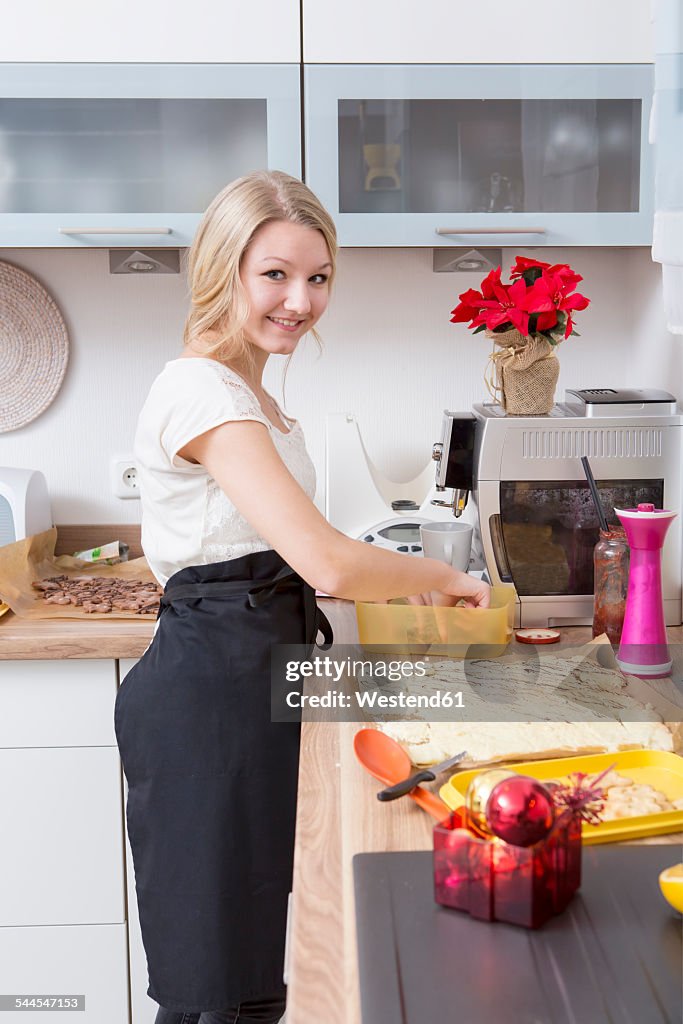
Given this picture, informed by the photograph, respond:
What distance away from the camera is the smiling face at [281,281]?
137 centimetres

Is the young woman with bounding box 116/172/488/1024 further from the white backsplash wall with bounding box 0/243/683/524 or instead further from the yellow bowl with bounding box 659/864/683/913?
the white backsplash wall with bounding box 0/243/683/524

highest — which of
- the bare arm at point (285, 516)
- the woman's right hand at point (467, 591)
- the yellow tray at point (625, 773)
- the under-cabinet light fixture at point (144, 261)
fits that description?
the under-cabinet light fixture at point (144, 261)

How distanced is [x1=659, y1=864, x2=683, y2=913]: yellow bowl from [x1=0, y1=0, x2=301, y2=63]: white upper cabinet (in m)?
1.59

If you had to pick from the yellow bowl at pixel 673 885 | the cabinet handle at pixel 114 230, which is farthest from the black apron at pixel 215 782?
the cabinet handle at pixel 114 230

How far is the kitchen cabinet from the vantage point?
1800 millimetres

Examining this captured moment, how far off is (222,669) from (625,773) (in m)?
0.55

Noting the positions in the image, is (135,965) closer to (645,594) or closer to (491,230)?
(645,594)

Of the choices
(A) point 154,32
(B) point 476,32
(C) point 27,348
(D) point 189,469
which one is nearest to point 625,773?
(D) point 189,469

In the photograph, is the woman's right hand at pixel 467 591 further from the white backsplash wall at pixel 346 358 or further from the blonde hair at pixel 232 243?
the white backsplash wall at pixel 346 358

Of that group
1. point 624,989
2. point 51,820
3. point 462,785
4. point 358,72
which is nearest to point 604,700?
point 462,785

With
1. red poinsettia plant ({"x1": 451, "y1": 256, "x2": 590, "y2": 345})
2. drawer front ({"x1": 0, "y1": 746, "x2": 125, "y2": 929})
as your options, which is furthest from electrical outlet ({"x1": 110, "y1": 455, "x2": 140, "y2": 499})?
red poinsettia plant ({"x1": 451, "y1": 256, "x2": 590, "y2": 345})

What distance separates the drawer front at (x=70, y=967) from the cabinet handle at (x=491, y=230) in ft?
4.64

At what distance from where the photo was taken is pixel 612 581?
5.16ft

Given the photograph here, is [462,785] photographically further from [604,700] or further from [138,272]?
[138,272]
